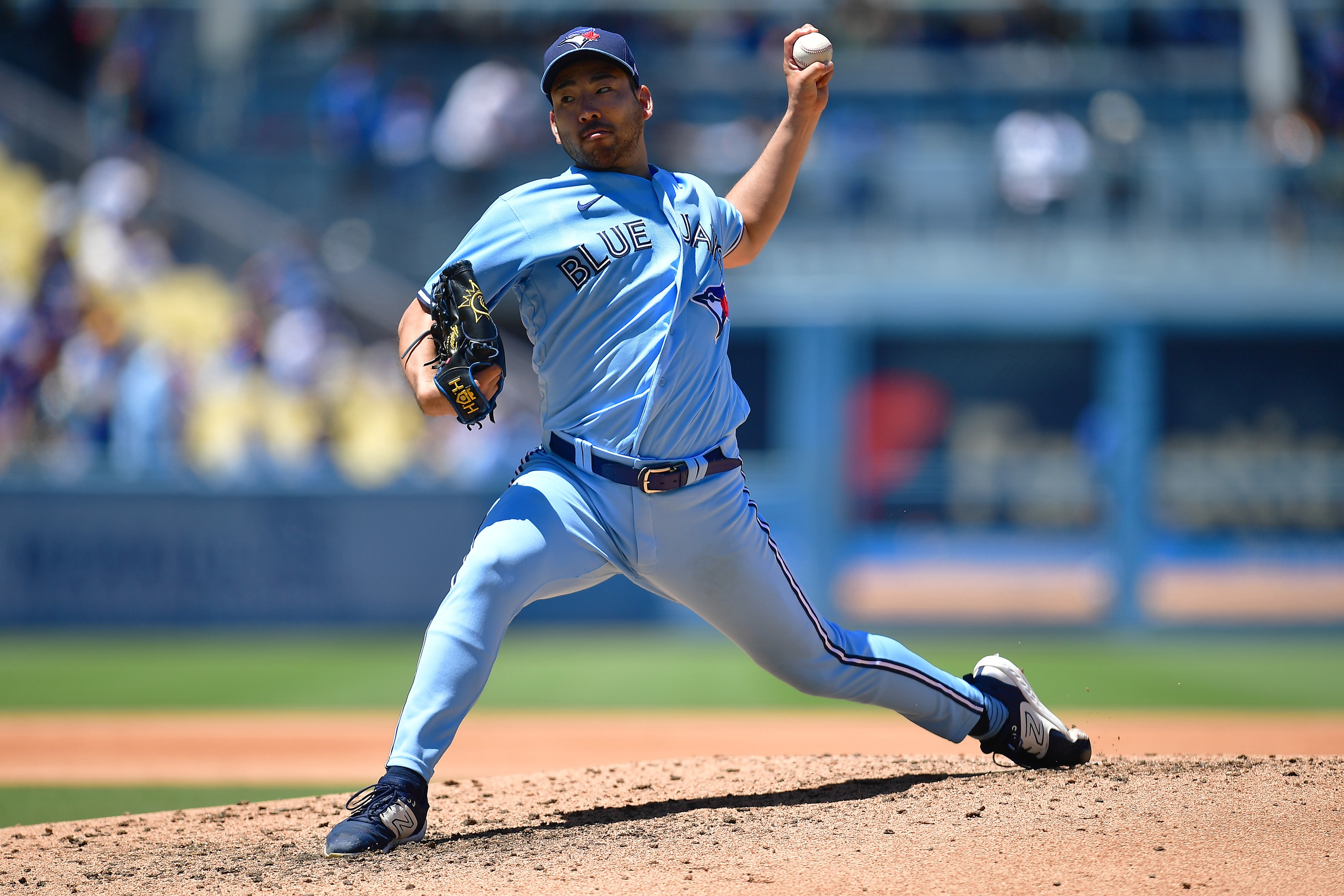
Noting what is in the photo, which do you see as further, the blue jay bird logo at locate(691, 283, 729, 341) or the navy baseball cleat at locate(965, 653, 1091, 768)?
the navy baseball cleat at locate(965, 653, 1091, 768)

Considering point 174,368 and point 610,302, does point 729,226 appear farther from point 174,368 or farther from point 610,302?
point 174,368

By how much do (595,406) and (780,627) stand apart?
0.71 meters

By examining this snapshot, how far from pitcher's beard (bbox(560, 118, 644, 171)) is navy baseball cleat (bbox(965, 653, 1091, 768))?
167 centimetres

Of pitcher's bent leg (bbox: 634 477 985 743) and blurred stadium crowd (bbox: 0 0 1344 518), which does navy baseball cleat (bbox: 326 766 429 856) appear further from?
blurred stadium crowd (bbox: 0 0 1344 518)

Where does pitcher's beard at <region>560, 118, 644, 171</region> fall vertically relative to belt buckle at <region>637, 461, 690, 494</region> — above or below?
above

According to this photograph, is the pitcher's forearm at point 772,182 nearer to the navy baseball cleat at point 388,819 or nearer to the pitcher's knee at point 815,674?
the pitcher's knee at point 815,674

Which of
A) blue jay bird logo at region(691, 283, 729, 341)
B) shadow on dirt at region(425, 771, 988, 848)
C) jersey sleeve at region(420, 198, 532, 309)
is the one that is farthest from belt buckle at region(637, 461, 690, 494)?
shadow on dirt at region(425, 771, 988, 848)

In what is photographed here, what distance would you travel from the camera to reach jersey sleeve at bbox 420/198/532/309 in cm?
316

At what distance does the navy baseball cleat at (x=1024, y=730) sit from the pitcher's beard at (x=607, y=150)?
5.47 feet

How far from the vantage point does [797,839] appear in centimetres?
316

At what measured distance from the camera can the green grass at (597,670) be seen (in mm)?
7535

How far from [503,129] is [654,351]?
1089cm

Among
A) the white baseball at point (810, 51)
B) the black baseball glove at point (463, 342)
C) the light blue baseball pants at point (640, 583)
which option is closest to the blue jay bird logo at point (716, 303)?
the light blue baseball pants at point (640, 583)

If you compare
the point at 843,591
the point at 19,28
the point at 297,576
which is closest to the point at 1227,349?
the point at 843,591
